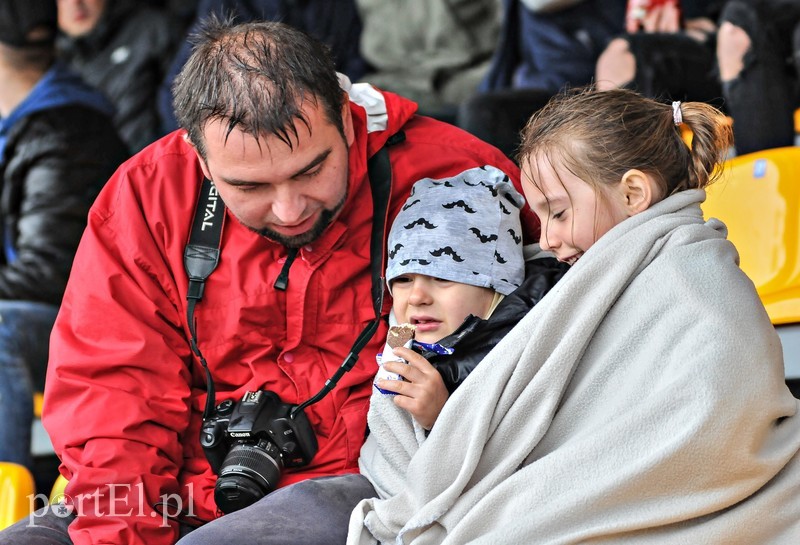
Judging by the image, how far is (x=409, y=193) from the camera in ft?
7.02

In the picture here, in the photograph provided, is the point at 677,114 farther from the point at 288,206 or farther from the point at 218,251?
the point at 218,251

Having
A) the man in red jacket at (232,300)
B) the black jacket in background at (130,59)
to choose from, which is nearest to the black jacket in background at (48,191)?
the black jacket in background at (130,59)

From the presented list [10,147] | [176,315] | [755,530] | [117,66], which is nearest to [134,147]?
[117,66]

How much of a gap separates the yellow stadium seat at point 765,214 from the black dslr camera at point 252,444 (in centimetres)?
101

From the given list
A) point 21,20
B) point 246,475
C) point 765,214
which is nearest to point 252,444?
point 246,475

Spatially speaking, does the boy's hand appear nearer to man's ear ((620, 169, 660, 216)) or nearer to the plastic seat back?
man's ear ((620, 169, 660, 216))

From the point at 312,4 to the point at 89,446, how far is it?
8.81 ft

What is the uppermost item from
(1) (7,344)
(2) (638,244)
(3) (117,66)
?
(2) (638,244)

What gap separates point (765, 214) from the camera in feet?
7.93

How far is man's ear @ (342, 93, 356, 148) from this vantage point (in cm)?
201

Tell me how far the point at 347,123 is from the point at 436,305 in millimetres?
364

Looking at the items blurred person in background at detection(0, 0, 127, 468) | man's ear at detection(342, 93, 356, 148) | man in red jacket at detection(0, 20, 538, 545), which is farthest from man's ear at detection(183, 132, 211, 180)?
blurred person in background at detection(0, 0, 127, 468)

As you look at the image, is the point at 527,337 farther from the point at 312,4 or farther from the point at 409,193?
the point at 312,4

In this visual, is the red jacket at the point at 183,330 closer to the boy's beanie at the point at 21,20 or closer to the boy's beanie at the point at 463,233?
the boy's beanie at the point at 463,233
